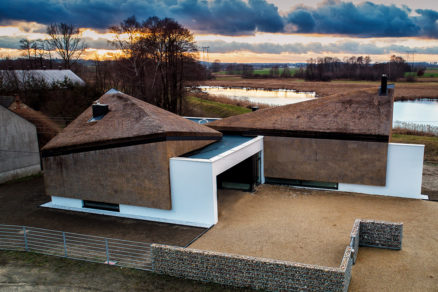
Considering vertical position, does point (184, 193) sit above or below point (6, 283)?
above

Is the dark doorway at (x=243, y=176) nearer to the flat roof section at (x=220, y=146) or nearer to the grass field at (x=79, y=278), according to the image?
the flat roof section at (x=220, y=146)

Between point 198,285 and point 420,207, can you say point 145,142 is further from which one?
point 420,207

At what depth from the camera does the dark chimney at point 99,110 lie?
60.8 feet

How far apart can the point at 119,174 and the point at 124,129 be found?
6.46ft

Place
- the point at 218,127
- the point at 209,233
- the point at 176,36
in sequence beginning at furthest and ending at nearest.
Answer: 1. the point at 176,36
2. the point at 218,127
3. the point at 209,233

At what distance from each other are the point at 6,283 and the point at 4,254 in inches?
92.2

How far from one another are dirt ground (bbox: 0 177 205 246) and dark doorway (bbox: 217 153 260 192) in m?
5.20

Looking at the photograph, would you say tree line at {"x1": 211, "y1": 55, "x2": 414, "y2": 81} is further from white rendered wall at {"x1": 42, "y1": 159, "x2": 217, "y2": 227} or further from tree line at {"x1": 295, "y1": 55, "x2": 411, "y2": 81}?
white rendered wall at {"x1": 42, "y1": 159, "x2": 217, "y2": 227}

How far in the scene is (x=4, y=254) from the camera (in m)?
13.3

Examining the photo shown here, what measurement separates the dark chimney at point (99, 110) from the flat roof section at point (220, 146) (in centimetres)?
501

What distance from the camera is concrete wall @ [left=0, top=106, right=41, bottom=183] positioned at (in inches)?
885

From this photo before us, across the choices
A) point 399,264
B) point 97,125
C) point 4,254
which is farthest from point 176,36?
point 399,264

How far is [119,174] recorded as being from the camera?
54.2ft

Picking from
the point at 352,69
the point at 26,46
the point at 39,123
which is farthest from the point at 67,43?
the point at 352,69
